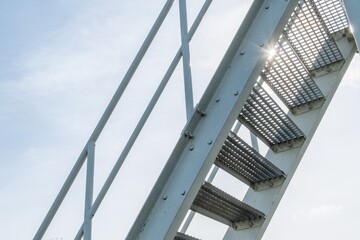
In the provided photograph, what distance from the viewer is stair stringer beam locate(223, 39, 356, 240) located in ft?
10.1

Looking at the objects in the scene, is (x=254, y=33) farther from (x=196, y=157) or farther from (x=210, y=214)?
(x=210, y=214)

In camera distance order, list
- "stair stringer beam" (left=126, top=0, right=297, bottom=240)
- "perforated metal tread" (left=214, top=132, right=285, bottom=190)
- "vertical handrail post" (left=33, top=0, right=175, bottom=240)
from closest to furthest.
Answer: "stair stringer beam" (left=126, top=0, right=297, bottom=240)
"vertical handrail post" (left=33, top=0, right=175, bottom=240)
"perforated metal tread" (left=214, top=132, right=285, bottom=190)

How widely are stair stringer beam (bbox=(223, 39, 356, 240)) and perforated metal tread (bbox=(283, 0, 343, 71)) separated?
4.2 inches

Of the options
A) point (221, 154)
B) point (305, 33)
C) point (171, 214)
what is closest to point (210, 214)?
point (221, 154)

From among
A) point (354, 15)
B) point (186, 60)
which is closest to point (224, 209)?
point (186, 60)

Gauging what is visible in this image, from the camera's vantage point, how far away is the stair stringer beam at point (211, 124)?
2355 millimetres

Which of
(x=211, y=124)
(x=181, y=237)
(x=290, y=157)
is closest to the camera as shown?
(x=211, y=124)

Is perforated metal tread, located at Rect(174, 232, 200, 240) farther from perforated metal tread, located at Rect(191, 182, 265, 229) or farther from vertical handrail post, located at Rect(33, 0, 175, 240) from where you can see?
vertical handrail post, located at Rect(33, 0, 175, 240)

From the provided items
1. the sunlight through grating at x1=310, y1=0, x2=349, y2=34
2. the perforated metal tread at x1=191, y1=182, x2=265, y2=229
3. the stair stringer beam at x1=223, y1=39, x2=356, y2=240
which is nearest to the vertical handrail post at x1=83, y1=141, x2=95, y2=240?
the perforated metal tread at x1=191, y1=182, x2=265, y2=229

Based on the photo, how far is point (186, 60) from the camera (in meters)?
2.75

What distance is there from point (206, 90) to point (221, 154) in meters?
0.42

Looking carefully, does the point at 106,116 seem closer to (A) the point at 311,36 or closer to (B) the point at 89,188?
(B) the point at 89,188

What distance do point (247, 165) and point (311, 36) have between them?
0.98m

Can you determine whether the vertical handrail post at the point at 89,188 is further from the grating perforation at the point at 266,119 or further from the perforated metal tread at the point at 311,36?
the perforated metal tread at the point at 311,36
